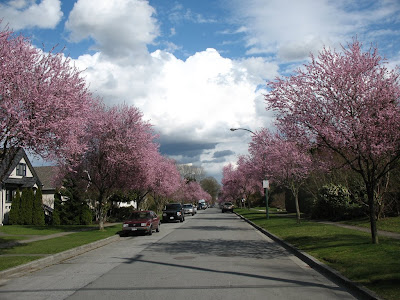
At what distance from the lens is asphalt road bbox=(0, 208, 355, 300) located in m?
7.40

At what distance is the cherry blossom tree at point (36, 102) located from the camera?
1160cm

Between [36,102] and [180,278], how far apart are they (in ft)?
23.0

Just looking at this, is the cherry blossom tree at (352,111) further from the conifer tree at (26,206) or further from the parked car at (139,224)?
the conifer tree at (26,206)

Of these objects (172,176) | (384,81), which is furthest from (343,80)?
(172,176)

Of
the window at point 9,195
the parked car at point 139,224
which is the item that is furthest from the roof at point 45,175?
the parked car at point 139,224

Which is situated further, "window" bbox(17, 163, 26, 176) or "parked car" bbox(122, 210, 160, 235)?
"window" bbox(17, 163, 26, 176)

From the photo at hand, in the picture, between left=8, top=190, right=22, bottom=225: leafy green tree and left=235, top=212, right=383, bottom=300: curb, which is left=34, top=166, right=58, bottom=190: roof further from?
left=235, top=212, right=383, bottom=300: curb

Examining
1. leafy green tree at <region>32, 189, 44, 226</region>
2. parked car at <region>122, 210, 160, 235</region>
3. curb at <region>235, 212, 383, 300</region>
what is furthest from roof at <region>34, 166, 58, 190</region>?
curb at <region>235, 212, 383, 300</region>

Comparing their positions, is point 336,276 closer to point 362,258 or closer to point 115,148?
point 362,258

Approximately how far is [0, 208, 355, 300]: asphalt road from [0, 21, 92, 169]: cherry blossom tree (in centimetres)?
391

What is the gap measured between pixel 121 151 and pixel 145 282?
15.6m

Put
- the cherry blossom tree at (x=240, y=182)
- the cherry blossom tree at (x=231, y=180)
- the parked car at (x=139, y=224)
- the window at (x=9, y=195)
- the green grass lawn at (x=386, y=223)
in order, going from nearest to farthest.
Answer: the green grass lawn at (x=386, y=223)
the parked car at (x=139, y=224)
the window at (x=9, y=195)
the cherry blossom tree at (x=240, y=182)
the cherry blossom tree at (x=231, y=180)

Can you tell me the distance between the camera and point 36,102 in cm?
1199

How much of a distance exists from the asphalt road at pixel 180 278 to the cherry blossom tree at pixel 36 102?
391cm
